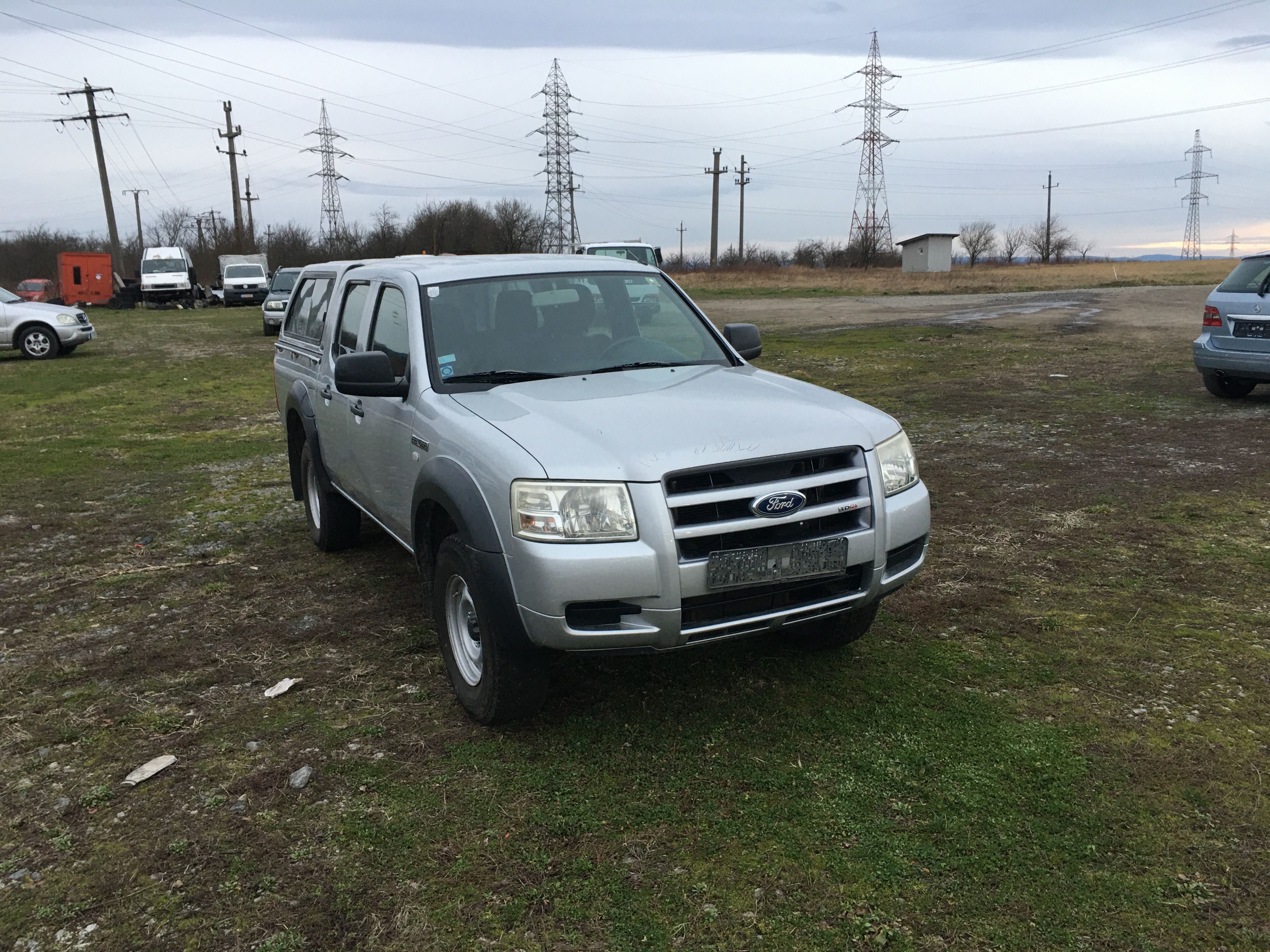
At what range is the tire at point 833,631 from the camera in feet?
14.8

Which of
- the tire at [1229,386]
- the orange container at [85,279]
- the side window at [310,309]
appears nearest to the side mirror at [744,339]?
the side window at [310,309]

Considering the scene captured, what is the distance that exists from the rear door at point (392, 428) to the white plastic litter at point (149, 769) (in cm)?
134

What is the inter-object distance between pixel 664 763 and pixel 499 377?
1843 mm

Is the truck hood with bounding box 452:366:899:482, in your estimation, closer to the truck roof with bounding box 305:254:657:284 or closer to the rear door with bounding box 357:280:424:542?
the rear door with bounding box 357:280:424:542

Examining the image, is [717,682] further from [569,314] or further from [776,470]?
[569,314]

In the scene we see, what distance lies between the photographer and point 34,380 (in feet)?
56.9

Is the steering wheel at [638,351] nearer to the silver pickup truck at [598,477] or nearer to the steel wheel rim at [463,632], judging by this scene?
the silver pickup truck at [598,477]

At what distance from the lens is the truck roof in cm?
495

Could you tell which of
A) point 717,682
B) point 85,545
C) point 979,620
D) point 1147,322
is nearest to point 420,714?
point 717,682

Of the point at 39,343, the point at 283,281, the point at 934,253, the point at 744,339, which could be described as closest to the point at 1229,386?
the point at 744,339

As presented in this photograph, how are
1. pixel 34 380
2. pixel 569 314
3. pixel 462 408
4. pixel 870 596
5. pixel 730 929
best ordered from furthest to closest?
pixel 34 380 < pixel 569 314 < pixel 462 408 < pixel 870 596 < pixel 730 929

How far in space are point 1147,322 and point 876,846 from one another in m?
21.8

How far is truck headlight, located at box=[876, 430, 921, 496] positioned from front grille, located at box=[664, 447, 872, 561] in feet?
0.62

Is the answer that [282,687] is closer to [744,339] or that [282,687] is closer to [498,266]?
[498,266]
